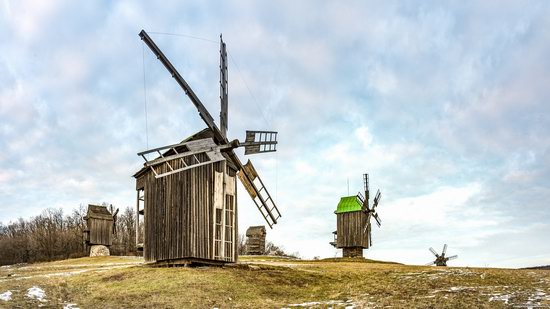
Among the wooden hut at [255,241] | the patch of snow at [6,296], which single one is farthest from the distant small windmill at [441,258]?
the patch of snow at [6,296]

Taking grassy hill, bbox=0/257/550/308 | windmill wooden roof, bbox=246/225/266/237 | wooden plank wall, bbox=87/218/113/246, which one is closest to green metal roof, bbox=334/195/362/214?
windmill wooden roof, bbox=246/225/266/237

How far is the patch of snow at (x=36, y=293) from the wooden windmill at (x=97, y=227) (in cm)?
3558

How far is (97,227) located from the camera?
60.1 metres

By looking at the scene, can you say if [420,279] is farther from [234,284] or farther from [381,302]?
[234,284]

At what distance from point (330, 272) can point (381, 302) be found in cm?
1034

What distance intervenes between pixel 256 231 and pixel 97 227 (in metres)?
17.8

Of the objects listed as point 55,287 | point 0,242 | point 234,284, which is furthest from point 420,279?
point 0,242

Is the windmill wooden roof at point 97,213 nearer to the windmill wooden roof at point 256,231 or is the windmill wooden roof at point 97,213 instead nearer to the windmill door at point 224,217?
the windmill wooden roof at point 256,231

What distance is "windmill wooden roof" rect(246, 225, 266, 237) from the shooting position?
5753 centimetres

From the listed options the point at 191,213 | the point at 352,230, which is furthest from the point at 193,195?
the point at 352,230

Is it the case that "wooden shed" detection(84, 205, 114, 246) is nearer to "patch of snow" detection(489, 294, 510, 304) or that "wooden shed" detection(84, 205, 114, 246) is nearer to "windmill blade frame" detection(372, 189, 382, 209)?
"windmill blade frame" detection(372, 189, 382, 209)

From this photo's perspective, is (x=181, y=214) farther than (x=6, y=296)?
Yes

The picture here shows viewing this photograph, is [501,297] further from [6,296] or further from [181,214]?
[6,296]

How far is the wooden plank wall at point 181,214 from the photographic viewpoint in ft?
93.0
